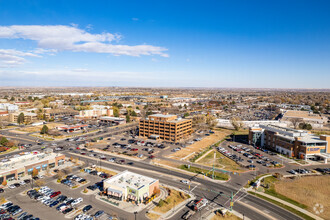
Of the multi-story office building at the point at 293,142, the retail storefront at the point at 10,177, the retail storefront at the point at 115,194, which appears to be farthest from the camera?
the multi-story office building at the point at 293,142

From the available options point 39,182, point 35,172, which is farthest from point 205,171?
point 35,172

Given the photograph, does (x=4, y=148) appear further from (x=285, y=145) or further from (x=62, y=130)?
(x=285, y=145)

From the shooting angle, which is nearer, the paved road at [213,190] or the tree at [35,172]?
the paved road at [213,190]

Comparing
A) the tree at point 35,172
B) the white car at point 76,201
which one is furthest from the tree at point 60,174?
the white car at point 76,201

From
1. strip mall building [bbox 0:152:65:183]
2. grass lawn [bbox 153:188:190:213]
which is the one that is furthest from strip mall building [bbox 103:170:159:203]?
strip mall building [bbox 0:152:65:183]

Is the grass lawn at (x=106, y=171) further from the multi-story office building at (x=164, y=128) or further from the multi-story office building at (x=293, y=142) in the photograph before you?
the multi-story office building at (x=293, y=142)

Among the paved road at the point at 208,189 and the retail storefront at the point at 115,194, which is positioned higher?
the retail storefront at the point at 115,194

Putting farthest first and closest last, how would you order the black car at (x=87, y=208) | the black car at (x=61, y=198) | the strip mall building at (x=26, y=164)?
the strip mall building at (x=26, y=164) → the black car at (x=61, y=198) → the black car at (x=87, y=208)
